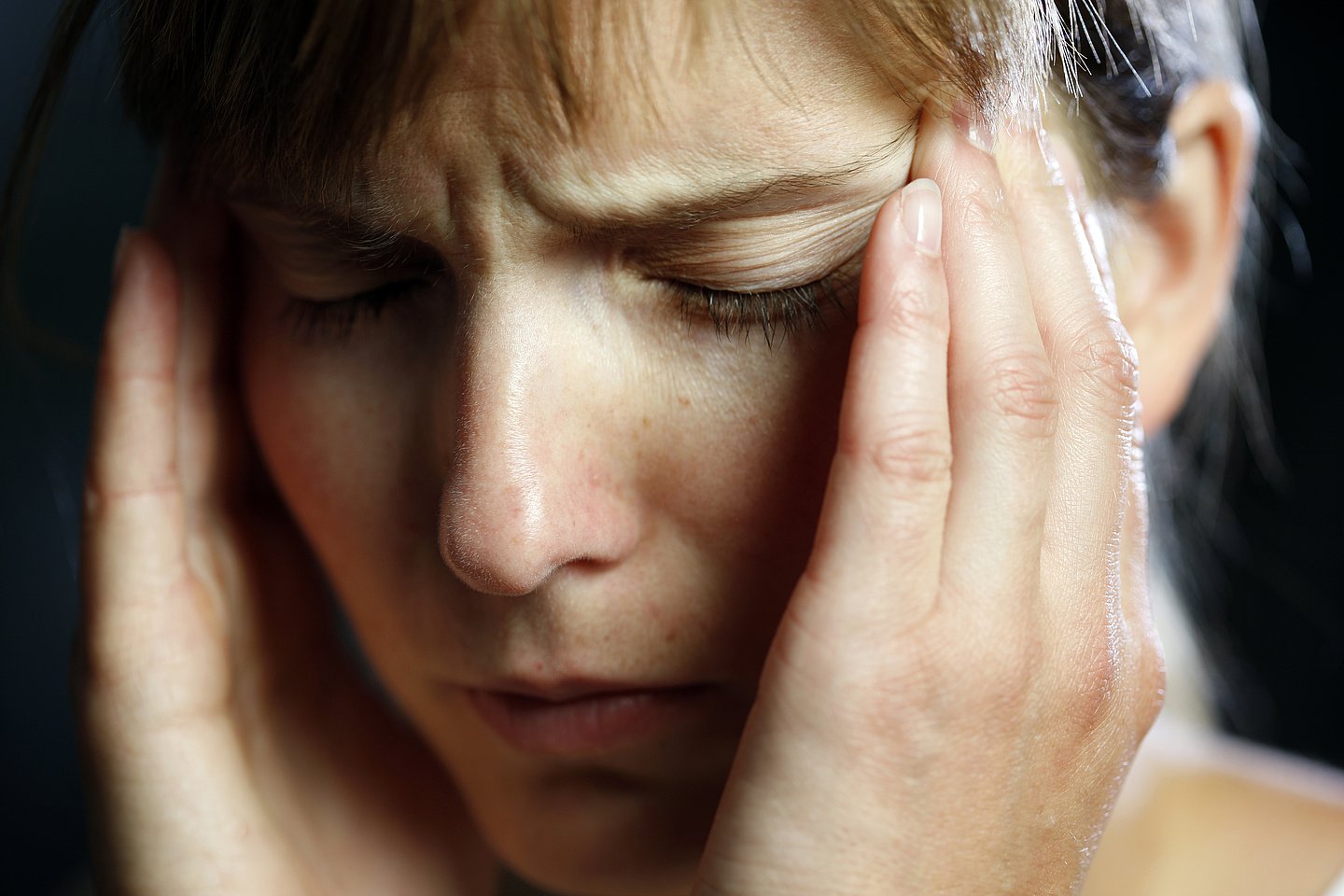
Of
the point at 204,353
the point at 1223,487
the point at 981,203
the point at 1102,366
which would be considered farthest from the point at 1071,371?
the point at 1223,487

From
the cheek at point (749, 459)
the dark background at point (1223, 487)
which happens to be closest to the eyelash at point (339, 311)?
the cheek at point (749, 459)

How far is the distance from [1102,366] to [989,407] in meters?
0.12

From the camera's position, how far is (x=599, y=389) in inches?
32.9

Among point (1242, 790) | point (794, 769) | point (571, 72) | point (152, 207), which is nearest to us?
point (571, 72)

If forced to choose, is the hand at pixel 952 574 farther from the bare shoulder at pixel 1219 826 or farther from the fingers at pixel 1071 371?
the bare shoulder at pixel 1219 826

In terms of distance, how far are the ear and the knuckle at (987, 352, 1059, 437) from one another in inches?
13.1

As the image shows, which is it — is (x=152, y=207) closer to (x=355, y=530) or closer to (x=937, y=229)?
(x=355, y=530)

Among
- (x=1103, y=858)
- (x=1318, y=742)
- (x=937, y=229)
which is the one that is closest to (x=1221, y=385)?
(x=1103, y=858)

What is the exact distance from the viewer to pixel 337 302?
3.26ft

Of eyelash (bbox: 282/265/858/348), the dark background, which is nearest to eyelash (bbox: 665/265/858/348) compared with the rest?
eyelash (bbox: 282/265/858/348)

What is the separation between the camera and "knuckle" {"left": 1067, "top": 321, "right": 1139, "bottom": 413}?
2.99 ft

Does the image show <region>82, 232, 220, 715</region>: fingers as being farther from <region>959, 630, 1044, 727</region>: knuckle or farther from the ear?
the ear

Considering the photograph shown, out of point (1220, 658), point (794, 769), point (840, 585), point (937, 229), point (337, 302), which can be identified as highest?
point (937, 229)

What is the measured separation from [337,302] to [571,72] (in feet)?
1.11
